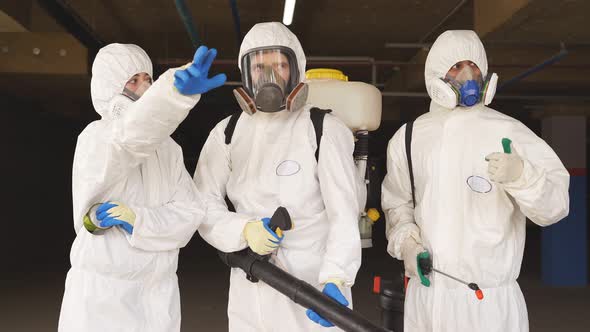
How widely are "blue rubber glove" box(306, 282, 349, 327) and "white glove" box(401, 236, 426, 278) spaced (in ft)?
1.60

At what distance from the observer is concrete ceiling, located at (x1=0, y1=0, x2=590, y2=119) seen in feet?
15.2

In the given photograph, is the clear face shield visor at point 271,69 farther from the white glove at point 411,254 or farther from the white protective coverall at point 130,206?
the white glove at point 411,254

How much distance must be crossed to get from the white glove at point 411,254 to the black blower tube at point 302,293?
1.86ft

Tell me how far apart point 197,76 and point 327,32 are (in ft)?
15.4

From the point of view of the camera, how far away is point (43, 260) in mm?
9000

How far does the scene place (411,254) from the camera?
2.19m

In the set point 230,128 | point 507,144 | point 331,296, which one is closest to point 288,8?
point 230,128

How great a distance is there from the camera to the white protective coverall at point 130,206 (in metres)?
1.62

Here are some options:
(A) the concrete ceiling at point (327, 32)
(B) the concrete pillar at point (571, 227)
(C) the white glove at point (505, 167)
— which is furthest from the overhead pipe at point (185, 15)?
(B) the concrete pillar at point (571, 227)

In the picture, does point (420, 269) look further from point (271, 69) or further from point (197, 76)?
point (197, 76)

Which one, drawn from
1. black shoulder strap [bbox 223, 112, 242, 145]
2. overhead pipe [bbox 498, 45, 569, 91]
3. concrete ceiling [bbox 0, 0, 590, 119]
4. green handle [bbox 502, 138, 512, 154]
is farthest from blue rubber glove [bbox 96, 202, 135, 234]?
overhead pipe [bbox 498, 45, 569, 91]

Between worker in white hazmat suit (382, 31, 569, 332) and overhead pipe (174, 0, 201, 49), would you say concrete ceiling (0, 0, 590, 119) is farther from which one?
worker in white hazmat suit (382, 31, 569, 332)

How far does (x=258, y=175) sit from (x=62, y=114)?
881 cm

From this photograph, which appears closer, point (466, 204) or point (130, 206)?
point (130, 206)
